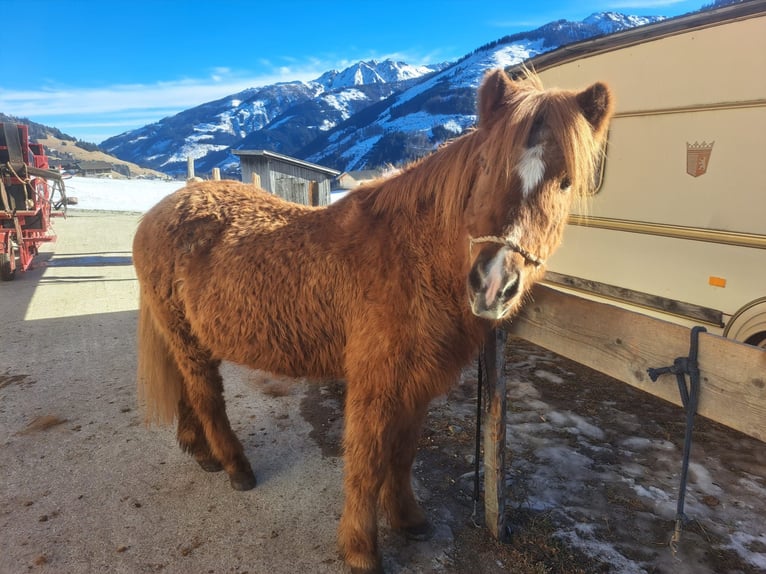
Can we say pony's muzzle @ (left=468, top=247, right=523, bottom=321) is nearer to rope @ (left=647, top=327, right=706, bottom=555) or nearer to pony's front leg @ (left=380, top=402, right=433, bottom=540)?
rope @ (left=647, top=327, right=706, bottom=555)

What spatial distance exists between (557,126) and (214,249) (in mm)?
2137

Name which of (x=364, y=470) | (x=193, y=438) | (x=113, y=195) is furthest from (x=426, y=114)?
(x=364, y=470)

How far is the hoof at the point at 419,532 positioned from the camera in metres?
2.55

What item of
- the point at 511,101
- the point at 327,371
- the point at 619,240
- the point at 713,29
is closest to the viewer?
the point at 511,101

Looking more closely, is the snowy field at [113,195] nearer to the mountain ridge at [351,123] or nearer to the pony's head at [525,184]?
the pony's head at [525,184]

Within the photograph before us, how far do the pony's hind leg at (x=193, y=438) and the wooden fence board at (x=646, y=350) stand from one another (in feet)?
8.20

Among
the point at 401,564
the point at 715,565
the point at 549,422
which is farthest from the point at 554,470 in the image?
the point at 401,564

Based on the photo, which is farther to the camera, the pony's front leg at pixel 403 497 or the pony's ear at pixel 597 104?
the pony's front leg at pixel 403 497

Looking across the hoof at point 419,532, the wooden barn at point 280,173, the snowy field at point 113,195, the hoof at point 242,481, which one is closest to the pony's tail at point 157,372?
the hoof at point 242,481

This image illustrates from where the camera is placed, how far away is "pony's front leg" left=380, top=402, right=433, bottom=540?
2.56m

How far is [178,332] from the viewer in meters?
2.99

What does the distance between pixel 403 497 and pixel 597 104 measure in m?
2.36

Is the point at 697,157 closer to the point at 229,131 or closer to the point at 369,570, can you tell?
the point at 369,570

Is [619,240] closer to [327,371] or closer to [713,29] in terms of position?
[713,29]
